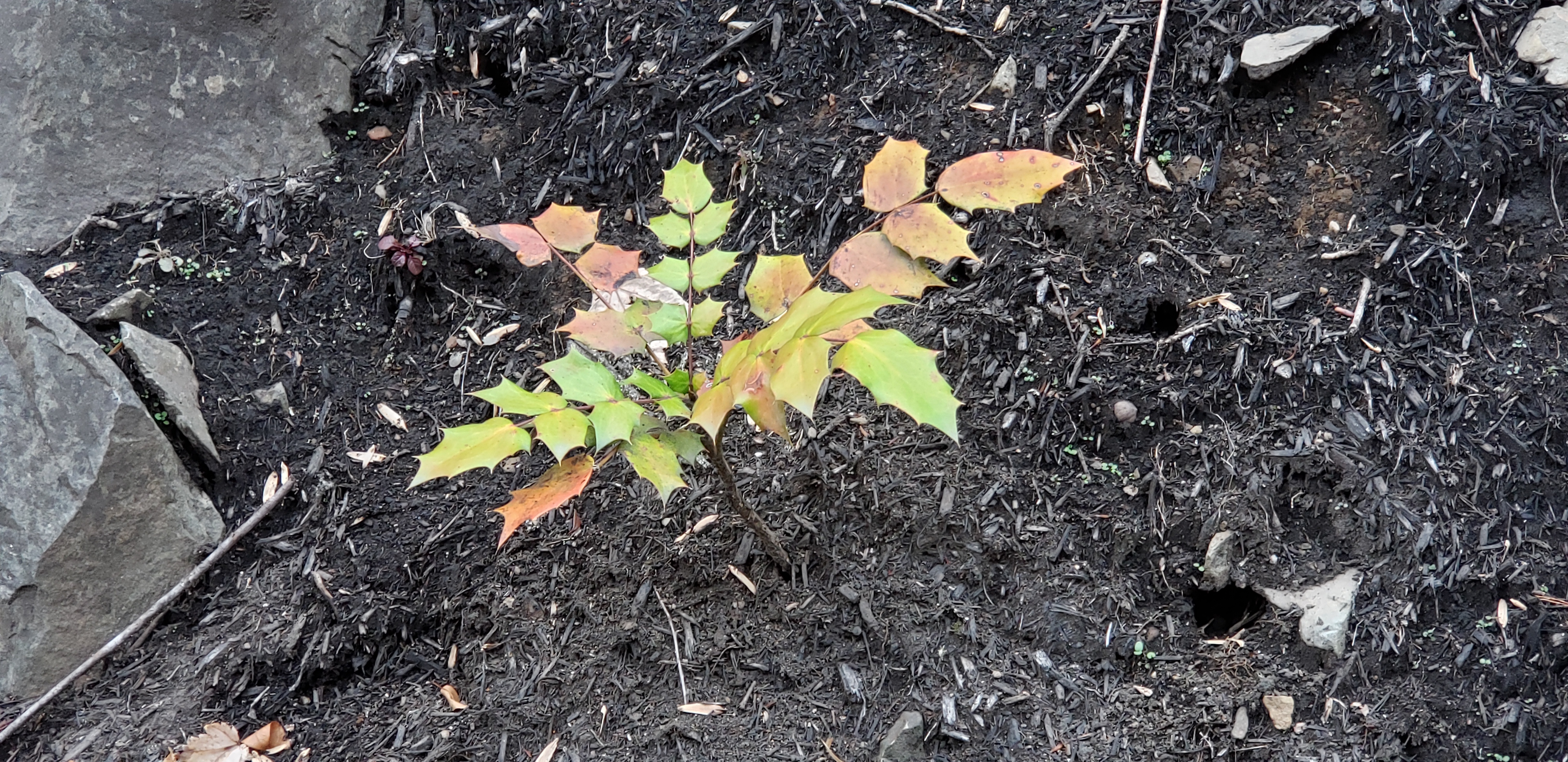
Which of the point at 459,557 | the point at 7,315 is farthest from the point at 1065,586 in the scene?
the point at 7,315

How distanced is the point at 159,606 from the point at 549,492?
60.7 inches

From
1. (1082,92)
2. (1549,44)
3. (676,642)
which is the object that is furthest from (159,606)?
(1549,44)

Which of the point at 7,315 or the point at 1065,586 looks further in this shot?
the point at 7,315

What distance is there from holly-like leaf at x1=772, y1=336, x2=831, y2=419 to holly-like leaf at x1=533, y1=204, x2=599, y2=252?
717 mm

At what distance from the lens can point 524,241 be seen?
191 cm

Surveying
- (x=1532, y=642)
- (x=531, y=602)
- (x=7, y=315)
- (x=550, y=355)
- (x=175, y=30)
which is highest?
(x=175, y=30)

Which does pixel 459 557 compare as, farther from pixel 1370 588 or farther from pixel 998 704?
pixel 1370 588

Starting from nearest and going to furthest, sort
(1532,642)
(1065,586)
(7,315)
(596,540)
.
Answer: (1532,642) → (1065,586) → (596,540) → (7,315)

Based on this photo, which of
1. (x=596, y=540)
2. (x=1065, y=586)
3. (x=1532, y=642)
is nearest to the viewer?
(x=1532, y=642)

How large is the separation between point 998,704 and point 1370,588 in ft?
2.92

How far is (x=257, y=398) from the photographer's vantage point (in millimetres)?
2797

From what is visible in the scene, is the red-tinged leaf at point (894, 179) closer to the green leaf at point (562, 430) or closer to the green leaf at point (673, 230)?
the green leaf at point (673, 230)

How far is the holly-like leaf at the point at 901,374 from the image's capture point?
1.32 metres

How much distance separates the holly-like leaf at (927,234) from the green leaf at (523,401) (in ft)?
2.18
